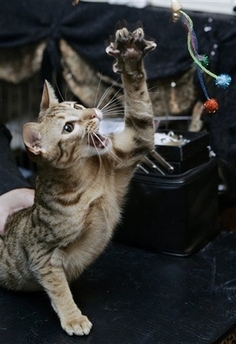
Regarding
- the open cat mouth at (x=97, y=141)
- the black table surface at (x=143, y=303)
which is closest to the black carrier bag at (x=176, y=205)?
the black table surface at (x=143, y=303)

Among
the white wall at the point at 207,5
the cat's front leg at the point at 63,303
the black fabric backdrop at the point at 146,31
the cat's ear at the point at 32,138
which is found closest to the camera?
the cat's ear at the point at 32,138

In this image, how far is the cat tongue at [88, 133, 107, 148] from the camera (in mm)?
1084

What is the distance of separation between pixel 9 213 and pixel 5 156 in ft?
0.79

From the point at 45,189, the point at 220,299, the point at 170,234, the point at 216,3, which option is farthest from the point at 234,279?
the point at 216,3

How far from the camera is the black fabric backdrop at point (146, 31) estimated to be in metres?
1.49

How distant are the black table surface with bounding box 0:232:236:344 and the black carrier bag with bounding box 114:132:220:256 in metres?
0.03

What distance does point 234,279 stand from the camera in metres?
1.33

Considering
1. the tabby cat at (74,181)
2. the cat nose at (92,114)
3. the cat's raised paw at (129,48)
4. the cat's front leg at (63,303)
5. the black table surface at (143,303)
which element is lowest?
the black table surface at (143,303)

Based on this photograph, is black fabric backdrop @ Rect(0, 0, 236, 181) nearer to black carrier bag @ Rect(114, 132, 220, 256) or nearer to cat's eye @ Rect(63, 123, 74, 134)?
black carrier bag @ Rect(114, 132, 220, 256)

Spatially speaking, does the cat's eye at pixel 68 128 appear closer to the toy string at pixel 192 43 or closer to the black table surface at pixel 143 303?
the toy string at pixel 192 43

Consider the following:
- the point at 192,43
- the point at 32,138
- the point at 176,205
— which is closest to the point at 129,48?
the point at 192,43

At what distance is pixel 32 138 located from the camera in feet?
3.37

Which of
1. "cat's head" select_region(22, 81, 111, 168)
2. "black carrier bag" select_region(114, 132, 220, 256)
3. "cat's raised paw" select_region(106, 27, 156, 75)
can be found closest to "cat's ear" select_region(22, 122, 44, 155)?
"cat's head" select_region(22, 81, 111, 168)

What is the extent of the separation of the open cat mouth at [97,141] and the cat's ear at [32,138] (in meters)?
0.09
